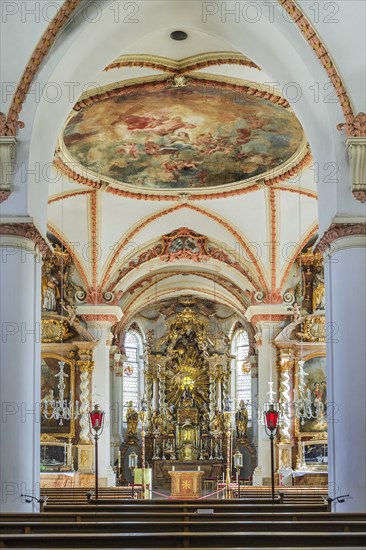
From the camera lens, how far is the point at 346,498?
39.3ft

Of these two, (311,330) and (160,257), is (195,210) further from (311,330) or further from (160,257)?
(311,330)

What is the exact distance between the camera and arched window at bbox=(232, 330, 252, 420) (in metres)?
36.6

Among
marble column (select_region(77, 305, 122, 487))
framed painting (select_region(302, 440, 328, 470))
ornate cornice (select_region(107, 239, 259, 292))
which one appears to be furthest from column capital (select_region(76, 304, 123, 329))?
framed painting (select_region(302, 440, 328, 470))

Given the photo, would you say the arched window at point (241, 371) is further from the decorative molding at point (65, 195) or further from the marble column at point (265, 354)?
the decorative molding at point (65, 195)

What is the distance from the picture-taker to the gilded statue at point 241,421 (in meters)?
35.4

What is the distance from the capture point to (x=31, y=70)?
12.6m

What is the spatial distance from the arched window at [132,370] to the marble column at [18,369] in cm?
2386

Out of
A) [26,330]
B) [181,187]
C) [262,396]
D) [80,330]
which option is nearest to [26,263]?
[26,330]

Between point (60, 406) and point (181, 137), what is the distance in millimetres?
7894

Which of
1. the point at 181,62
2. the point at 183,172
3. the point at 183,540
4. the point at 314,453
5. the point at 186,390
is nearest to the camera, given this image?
the point at 183,540

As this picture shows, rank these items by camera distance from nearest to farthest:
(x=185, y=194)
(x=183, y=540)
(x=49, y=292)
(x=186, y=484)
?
1. (x=183, y=540)
2. (x=185, y=194)
3. (x=186, y=484)
4. (x=49, y=292)

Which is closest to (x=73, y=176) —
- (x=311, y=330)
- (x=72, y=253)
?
(x=72, y=253)

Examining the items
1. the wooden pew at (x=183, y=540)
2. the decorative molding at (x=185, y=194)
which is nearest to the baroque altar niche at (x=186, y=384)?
→ the decorative molding at (x=185, y=194)

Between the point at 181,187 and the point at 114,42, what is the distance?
961cm
